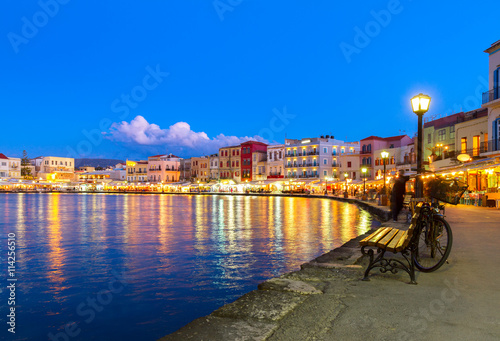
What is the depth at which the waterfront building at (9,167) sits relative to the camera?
389ft

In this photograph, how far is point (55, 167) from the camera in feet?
432

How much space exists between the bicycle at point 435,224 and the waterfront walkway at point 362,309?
28 cm

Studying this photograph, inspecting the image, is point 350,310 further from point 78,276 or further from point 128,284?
point 78,276

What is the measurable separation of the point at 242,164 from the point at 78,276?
81365mm

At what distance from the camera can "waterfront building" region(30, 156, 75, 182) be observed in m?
129

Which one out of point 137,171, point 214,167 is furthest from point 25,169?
point 214,167

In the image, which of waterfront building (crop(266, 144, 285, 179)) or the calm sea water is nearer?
the calm sea water

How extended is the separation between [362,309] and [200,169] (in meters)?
97.9

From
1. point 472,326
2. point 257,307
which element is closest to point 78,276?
point 257,307

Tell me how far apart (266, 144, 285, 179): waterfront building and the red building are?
3.29 metres

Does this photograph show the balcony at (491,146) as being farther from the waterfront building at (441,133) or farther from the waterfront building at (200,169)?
the waterfront building at (200,169)

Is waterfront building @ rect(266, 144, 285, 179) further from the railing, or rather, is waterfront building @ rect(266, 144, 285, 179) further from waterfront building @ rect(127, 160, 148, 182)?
the railing

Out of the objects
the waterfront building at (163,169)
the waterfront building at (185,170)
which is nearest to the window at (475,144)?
the waterfront building at (185,170)

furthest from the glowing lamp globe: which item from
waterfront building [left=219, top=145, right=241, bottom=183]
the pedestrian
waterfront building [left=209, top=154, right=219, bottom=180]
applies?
waterfront building [left=209, top=154, right=219, bottom=180]
